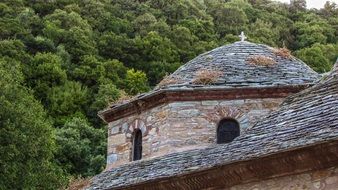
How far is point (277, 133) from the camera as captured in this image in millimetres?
9680

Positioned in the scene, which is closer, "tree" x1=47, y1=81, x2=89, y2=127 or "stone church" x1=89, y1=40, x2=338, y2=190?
"stone church" x1=89, y1=40, x2=338, y2=190

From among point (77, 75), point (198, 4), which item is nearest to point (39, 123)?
point (77, 75)

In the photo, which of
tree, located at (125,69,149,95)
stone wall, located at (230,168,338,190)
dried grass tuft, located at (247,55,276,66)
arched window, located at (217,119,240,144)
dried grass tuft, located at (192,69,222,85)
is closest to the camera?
stone wall, located at (230,168,338,190)

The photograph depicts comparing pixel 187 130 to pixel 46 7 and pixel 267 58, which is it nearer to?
pixel 267 58

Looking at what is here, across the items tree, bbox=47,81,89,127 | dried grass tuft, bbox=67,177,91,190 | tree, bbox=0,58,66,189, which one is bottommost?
dried grass tuft, bbox=67,177,91,190

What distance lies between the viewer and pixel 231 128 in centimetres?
1308

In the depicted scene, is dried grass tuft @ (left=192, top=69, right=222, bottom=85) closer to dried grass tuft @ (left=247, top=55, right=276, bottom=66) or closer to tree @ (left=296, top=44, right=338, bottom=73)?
dried grass tuft @ (left=247, top=55, right=276, bottom=66)

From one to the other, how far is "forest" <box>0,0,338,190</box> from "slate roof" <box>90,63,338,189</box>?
1633cm

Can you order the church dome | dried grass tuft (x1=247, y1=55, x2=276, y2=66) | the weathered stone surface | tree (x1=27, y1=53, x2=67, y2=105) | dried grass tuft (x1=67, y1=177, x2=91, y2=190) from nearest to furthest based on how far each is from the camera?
dried grass tuft (x1=67, y1=177, x2=91, y2=190) → the church dome → dried grass tuft (x1=247, y1=55, x2=276, y2=66) → the weathered stone surface → tree (x1=27, y1=53, x2=67, y2=105)

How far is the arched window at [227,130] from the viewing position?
13.0 metres

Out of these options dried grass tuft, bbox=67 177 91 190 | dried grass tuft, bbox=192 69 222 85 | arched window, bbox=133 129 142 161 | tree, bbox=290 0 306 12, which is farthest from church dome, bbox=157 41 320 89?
tree, bbox=290 0 306 12

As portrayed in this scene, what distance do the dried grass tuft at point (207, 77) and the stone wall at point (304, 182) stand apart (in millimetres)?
4035

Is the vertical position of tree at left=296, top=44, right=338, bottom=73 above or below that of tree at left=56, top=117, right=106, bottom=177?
above

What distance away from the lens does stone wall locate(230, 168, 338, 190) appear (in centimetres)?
870
